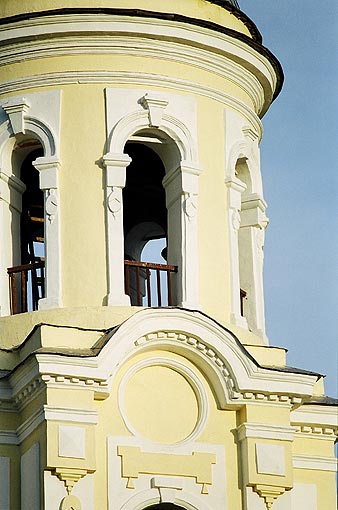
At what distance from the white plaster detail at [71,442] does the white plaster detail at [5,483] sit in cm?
106

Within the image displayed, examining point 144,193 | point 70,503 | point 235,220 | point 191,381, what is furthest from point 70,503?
point 144,193

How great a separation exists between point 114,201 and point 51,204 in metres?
0.74

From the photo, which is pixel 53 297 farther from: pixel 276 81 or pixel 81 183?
pixel 276 81

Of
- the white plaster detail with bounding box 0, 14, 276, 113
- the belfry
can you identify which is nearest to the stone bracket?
the belfry

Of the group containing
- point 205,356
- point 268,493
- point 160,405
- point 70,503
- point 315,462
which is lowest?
point 70,503

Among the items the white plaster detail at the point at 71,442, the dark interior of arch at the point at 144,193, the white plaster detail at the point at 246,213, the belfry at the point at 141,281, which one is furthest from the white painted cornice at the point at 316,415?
the dark interior of arch at the point at 144,193

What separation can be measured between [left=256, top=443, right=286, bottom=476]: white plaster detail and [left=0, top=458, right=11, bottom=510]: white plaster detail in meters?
2.82

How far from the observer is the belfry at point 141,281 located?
27.4 metres

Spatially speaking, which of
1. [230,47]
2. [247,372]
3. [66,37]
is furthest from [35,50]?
[247,372]

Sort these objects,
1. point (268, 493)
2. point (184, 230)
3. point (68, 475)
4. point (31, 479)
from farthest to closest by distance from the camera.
Result: point (184, 230) → point (268, 493) → point (31, 479) → point (68, 475)

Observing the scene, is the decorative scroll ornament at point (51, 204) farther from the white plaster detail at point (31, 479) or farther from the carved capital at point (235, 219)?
the white plaster detail at point (31, 479)

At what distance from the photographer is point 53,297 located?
2830cm

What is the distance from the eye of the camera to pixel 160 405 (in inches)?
1096

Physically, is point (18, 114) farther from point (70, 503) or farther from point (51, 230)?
point (70, 503)
